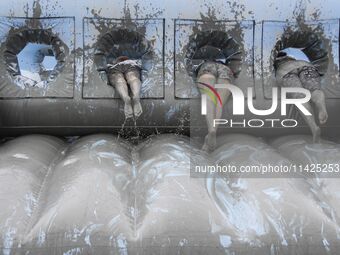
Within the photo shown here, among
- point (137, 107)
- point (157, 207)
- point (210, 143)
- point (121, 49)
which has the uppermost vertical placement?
point (121, 49)

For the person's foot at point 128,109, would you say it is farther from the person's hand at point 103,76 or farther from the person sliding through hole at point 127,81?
the person's hand at point 103,76

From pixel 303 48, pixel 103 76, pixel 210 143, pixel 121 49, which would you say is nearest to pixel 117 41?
pixel 121 49

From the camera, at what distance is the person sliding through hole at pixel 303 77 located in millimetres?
1313

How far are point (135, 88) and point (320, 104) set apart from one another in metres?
0.57

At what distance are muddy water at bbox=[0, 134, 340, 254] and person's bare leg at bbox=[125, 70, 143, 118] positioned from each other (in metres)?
0.28

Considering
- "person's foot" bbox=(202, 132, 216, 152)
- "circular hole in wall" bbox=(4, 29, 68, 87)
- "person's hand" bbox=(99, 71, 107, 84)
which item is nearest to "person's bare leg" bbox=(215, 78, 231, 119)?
"person's foot" bbox=(202, 132, 216, 152)

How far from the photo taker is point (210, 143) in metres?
1.22

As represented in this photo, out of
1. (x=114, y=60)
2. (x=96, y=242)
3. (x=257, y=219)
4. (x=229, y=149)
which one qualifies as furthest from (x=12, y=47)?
(x=257, y=219)

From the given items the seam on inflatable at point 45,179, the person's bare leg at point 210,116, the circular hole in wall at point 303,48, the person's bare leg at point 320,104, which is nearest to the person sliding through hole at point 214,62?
the person's bare leg at point 210,116

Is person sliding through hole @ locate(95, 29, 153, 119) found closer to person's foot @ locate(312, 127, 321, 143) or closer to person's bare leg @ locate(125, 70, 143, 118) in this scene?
person's bare leg @ locate(125, 70, 143, 118)

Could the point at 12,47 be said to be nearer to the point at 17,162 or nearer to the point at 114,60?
the point at 114,60

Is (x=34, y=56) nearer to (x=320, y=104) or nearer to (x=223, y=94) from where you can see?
(x=223, y=94)

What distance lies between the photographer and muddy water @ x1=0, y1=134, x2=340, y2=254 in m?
0.80

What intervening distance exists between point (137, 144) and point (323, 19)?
0.77 metres
